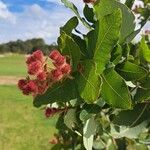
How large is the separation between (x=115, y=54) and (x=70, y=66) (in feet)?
0.51

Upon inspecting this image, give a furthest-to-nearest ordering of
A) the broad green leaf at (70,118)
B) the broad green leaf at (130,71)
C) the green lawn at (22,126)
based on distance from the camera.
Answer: the green lawn at (22,126) < the broad green leaf at (70,118) < the broad green leaf at (130,71)

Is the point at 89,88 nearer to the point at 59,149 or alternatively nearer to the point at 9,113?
the point at 59,149

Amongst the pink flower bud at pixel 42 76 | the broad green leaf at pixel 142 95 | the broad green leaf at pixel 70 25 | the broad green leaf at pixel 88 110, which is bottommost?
the broad green leaf at pixel 88 110

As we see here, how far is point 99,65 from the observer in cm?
118

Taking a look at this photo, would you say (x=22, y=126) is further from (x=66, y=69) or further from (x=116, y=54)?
(x=66, y=69)

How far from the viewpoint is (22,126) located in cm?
1274

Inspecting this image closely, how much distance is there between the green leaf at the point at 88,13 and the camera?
1442 millimetres

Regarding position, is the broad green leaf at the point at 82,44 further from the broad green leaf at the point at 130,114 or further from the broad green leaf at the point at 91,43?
the broad green leaf at the point at 130,114

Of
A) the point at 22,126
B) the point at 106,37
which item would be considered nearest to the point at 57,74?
the point at 106,37

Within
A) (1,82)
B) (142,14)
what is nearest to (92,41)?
(142,14)

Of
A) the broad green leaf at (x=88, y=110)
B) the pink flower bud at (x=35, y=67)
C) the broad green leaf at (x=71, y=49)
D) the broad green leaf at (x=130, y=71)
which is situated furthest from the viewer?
the broad green leaf at (x=88, y=110)

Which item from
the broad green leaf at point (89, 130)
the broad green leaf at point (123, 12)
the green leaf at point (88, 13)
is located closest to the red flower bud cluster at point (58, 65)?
the broad green leaf at point (123, 12)

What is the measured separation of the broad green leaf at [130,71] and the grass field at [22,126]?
8.64m

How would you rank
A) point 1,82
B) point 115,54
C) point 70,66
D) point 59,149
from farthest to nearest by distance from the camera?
point 1,82
point 59,149
point 115,54
point 70,66
